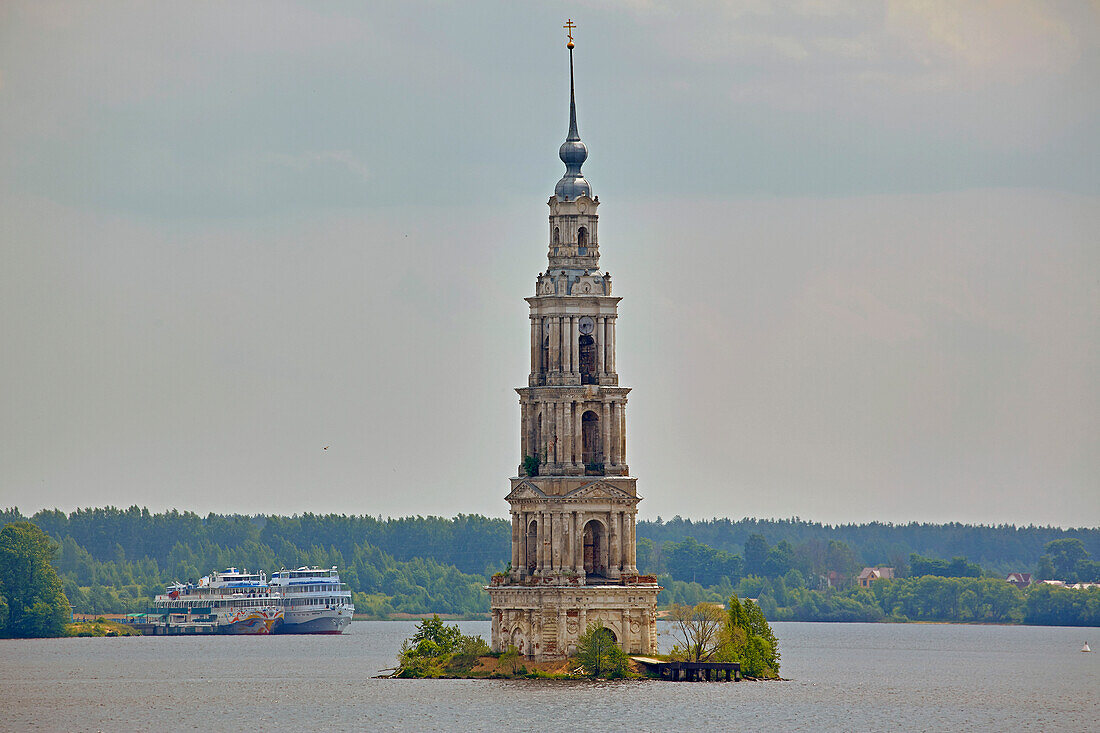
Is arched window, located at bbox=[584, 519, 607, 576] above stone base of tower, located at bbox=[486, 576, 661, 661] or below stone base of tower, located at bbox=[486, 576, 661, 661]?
above

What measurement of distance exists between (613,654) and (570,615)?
3.62 meters

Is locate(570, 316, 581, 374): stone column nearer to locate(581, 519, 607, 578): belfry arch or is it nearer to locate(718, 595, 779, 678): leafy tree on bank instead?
locate(581, 519, 607, 578): belfry arch

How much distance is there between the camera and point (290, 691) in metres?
130

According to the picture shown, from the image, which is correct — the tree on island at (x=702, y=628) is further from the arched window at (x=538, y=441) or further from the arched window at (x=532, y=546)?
the arched window at (x=538, y=441)

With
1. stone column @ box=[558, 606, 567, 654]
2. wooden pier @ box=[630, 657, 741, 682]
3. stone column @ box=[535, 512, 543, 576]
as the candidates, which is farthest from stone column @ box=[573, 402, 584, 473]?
wooden pier @ box=[630, 657, 741, 682]

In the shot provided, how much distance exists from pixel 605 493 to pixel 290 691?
80.2 ft

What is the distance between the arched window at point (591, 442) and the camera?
122 m

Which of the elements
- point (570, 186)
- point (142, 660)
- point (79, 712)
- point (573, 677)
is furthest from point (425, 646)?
point (142, 660)

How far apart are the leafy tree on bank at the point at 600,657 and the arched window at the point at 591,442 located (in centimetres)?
1023

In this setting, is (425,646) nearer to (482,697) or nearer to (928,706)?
(482,697)

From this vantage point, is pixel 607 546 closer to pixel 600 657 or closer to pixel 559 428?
pixel 559 428

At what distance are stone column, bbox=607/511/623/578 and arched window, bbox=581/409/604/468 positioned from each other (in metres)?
3.43

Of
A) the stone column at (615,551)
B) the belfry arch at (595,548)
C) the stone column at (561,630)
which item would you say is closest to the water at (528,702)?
the stone column at (561,630)

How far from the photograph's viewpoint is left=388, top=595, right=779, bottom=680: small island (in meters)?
116
